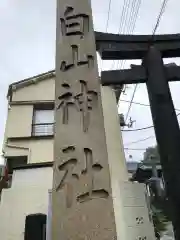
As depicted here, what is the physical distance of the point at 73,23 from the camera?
15.8 feet

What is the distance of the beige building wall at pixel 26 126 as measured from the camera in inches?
418

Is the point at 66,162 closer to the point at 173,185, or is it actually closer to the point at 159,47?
the point at 173,185

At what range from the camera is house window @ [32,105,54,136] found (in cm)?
1156

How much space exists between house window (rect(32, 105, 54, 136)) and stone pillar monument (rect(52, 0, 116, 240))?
7060 mm

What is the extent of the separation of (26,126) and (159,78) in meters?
8.03

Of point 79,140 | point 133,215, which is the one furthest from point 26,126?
point 79,140

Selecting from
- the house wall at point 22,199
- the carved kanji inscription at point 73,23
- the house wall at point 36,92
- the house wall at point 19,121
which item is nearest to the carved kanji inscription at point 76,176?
the carved kanji inscription at point 73,23

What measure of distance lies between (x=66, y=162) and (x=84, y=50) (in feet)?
6.42

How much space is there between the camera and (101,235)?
304 cm

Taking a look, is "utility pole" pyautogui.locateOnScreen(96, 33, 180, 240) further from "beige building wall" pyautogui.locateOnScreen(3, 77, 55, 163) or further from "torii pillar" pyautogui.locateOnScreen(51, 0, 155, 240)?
"beige building wall" pyautogui.locateOnScreen(3, 77, 55, 163)

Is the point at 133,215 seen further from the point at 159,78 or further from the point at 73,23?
the point at 73,23

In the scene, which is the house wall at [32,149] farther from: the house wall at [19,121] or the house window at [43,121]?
the house window at [43,121]

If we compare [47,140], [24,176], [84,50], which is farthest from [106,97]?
[84,50]

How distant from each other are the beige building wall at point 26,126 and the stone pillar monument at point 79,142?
6.59 metres
